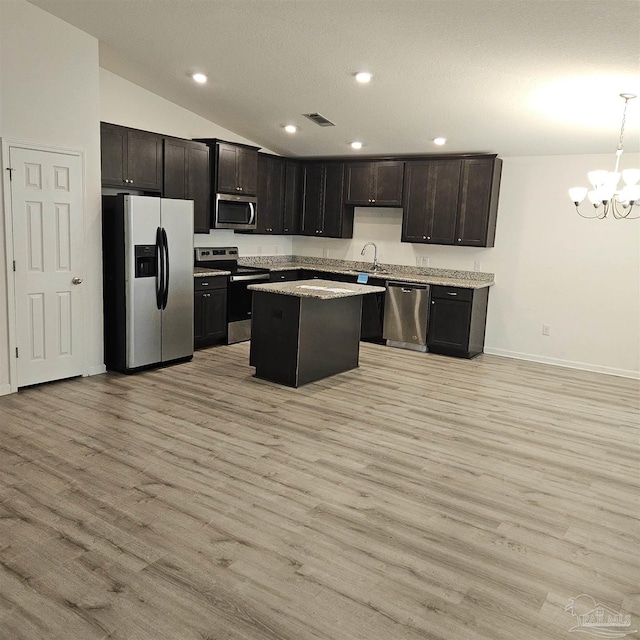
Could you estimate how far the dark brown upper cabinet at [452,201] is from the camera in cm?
673

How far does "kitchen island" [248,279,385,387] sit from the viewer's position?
5.15m

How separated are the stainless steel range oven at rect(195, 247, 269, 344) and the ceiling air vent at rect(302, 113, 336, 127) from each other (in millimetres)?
1914

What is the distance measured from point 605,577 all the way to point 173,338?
4.38 m

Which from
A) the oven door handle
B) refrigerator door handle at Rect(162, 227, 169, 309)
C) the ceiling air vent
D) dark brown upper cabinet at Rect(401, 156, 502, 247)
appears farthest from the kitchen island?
the ceiling air vent

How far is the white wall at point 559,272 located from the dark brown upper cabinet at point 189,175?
3.12 m

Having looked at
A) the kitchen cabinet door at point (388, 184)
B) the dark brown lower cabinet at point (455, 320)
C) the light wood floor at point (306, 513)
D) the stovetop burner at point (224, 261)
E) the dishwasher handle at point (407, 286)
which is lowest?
the light wood floor at point (306, 513)

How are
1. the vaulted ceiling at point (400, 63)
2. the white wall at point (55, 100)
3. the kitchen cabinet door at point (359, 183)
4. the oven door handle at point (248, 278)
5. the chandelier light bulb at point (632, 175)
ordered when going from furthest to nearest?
the kitchen cabinet door at point (359, 183) → the oven door handle at point (248, 278) → the white wall at point (55, 100) → the chandelier light bulb at point (632, 175) → the vaulted ceiling at point (400, 63)

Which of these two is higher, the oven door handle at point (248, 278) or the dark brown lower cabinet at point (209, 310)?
the oven door handle at point (248, 278)

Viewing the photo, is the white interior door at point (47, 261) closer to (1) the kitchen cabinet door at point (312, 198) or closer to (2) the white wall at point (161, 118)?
(2) the white wall at point (161, 118)

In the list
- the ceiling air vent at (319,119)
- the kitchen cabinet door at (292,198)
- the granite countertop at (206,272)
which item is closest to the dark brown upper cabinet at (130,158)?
the granite countertop at (206,272)

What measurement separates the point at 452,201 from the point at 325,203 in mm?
1891

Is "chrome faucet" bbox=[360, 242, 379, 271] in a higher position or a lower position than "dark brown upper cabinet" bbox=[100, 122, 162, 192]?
lower

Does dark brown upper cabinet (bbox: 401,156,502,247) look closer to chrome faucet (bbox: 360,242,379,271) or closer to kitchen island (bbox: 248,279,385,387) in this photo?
chrome faucet (bbox: 360,242,379,271)

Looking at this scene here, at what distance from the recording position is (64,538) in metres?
2.71
